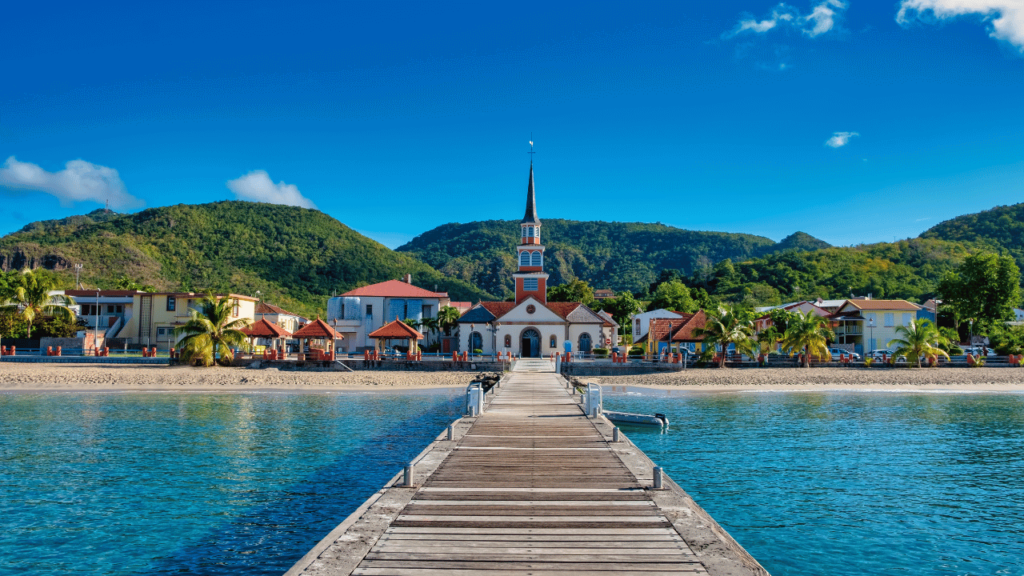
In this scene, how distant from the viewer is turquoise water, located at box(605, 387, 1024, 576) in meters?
11.0

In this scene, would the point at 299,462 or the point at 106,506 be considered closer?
the point at 106,506

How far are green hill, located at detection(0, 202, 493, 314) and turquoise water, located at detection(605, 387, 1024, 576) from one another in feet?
260

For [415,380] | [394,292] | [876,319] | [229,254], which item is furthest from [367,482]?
[229,254]

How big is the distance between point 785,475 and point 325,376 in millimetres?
34595

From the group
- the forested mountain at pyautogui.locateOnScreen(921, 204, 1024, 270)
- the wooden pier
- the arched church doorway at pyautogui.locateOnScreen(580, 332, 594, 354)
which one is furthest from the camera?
the forested mountain at pyautogui.locateOnScreen(921, 204, 1024, 270)

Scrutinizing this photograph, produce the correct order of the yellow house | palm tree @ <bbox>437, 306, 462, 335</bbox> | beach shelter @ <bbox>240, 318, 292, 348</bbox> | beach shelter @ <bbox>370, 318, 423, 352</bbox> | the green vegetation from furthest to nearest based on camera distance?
the green vegetation
palm tree @ <bbox>437, 306, 462, 335</bbox>
the yellow house
beach shelter @ <bbox>240, 318, 292, 348</bbox>
beach shelter @ <bbox>370, 318, 423, 352</bbox>

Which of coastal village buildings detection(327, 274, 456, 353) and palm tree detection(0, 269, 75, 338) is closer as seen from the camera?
palm tree detection(0, 269, 75, 338)

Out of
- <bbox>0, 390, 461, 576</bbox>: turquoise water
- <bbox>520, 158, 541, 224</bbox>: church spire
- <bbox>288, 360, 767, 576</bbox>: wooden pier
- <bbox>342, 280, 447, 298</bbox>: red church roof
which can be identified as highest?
<bbox>520, 158, 541, 224</bbox>: church spire

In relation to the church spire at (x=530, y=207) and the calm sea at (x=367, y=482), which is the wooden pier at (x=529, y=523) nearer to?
the calm sea at (x=367, y=482)

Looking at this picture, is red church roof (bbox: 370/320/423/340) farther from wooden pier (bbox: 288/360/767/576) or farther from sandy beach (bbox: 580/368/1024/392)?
wooden pier (bbox: 288/360/767/576)

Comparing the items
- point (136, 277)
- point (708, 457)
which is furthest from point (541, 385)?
point (136, 277)

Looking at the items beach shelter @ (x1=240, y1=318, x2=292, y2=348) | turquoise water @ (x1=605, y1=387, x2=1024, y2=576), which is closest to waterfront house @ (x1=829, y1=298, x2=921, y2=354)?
turquoise water @ (x1=605, y1=387, x2=1024, y2=576)

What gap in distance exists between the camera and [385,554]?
6.81 metres

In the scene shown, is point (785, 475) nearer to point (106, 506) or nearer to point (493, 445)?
point (493, 445)
